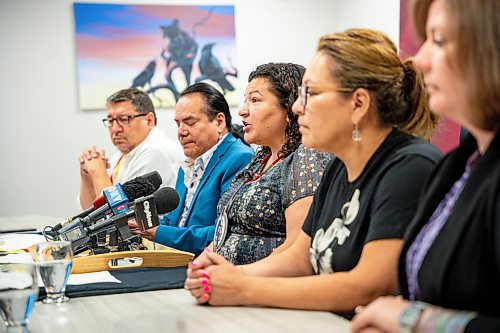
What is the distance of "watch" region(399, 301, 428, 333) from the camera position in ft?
3.96

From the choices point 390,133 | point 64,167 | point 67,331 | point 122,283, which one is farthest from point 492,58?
point 64,167

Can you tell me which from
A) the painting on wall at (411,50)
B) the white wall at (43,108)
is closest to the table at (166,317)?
the painting on wall at (411,50)

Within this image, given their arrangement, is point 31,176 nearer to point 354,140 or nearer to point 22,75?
point 22,75

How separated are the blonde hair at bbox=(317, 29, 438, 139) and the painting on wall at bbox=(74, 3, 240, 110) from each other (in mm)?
3745

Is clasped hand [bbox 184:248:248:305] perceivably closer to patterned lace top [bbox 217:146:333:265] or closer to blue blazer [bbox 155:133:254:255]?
patterned lace top [bbox 217:146:333:265]

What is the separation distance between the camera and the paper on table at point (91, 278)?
1973 mm

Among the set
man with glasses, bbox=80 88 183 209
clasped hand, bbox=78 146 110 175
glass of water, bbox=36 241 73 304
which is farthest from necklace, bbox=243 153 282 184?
clasped hand, bbox=78 146 110 175

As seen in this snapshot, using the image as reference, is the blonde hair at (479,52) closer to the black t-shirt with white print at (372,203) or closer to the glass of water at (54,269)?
the black t-shirt with white print at (372,203)

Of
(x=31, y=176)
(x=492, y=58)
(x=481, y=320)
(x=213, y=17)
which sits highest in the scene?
(x=213, y=17)

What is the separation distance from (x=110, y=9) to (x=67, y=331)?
4147 millimetres

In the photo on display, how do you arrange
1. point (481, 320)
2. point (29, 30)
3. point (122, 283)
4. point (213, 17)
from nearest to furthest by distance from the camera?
point (481, 320), point (122, 283), point (29, 30), point (213, 17)

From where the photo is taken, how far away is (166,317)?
5.17 feet

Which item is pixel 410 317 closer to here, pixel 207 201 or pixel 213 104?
pixel 207 201

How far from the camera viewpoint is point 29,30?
5164mm
